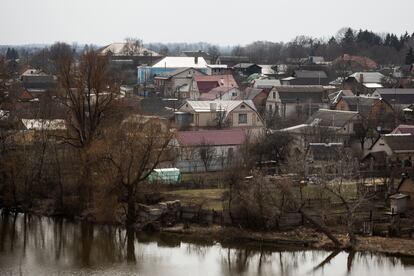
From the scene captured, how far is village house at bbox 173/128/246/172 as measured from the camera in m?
25.9

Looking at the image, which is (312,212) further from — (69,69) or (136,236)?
(69,69)

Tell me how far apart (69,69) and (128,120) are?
9.09 feet

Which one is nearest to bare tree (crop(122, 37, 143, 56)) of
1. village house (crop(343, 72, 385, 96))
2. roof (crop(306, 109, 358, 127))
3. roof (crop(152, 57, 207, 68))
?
roof (crop(152, 57, 207, 68))

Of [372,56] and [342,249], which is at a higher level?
[372,56]

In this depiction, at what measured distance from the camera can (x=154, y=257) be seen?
693 inches

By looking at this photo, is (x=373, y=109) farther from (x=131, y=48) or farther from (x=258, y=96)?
(x=131, y=48)

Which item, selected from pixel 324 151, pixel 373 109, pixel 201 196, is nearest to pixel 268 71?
pixel 373 109

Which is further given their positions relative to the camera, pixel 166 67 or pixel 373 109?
pixel 166 67

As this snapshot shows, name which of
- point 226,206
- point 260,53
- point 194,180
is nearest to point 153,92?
point 194,180

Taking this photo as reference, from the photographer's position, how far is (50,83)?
48.9 metres

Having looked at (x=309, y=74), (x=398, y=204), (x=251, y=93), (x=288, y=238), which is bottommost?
(x=288, y=238)

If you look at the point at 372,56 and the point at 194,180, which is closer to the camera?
the point at 194,180

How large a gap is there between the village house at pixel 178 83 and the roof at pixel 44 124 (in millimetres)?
16993

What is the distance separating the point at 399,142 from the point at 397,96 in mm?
12279
